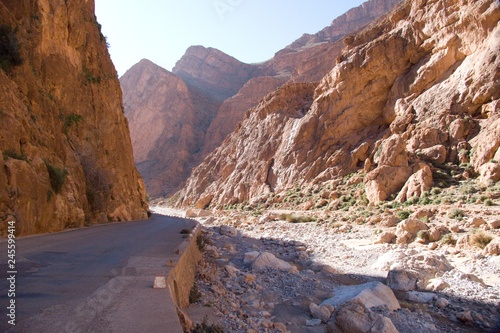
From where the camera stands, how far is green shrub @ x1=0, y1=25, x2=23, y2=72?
12.9 m

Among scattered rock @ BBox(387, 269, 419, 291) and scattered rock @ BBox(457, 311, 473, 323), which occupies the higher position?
scattered rock @ BBox(387, 269, 419, 291)

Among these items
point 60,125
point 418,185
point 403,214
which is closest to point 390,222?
point 403,214

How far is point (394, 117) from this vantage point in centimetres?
3494

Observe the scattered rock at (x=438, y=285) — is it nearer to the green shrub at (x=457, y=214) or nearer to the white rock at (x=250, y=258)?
the white rock at (x=250, y=258)

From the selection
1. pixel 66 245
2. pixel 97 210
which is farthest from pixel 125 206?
pixel 66 245

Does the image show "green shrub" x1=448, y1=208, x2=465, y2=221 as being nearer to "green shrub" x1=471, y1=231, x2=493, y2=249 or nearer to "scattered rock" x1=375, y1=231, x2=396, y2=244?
"scattered rock" x1=375, y1=231, x2=396, y2=244

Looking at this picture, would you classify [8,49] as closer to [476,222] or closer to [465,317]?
[465,317]

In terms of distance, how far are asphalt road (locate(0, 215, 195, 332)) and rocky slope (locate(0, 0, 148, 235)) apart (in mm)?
3347

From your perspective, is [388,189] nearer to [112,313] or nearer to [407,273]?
[407,273]

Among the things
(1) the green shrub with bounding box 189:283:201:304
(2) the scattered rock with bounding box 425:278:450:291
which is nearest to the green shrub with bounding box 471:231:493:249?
(2) the scattered rock with bounding box 425:278:450:291

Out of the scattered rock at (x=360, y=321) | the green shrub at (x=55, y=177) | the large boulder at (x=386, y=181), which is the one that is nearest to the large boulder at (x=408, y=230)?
the scattered rock at (x=360, y=321)

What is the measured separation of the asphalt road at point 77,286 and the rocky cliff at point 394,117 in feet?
67.3

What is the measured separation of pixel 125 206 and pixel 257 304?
16.9 m

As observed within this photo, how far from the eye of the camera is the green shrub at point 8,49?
12920 millimetres
